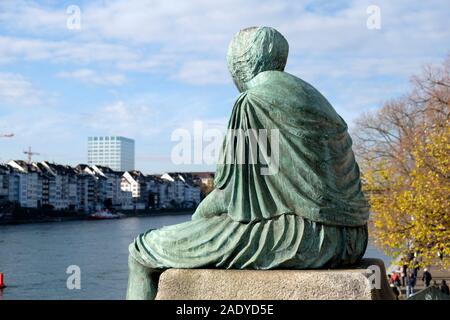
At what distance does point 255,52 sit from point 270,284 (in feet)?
5.60

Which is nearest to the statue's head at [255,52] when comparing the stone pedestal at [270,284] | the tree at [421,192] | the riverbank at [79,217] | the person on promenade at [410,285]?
the stone pedestal at [270,284]

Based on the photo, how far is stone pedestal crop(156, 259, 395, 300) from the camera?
14.5ft

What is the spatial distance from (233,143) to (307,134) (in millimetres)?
511

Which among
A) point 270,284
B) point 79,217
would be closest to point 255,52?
point 270,284

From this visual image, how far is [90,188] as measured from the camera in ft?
419

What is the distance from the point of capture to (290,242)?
4.65 meters

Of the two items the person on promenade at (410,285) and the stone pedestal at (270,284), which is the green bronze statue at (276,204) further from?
the person on promenade at (410,285)

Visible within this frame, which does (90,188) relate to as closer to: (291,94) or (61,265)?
(61,265)

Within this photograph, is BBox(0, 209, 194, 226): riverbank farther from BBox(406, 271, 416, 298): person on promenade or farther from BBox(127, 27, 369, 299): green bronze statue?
BBox(127, 27, 369, 299): green bronze statue

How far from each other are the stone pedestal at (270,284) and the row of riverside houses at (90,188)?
286ft

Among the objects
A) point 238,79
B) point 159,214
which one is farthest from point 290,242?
point 159,214
